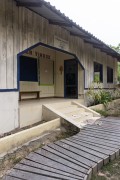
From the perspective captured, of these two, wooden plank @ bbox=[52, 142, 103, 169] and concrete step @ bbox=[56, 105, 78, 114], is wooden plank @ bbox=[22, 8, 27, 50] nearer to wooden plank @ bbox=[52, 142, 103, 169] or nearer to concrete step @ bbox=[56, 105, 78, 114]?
concrete step @ bbox=[56, 105, 78, 114]

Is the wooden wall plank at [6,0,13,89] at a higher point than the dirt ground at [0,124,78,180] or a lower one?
higher

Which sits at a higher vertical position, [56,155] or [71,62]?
[71,62]

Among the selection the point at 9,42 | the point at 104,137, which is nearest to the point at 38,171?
the point at 104,137

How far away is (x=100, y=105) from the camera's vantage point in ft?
32.9

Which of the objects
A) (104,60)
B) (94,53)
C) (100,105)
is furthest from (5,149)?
(104,60)

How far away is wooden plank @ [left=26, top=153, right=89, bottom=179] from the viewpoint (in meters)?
3.30

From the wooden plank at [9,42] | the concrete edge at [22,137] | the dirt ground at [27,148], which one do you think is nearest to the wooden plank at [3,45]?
the wooden plank at [9,42]

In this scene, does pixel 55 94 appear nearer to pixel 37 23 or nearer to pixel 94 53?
pixel 94 53

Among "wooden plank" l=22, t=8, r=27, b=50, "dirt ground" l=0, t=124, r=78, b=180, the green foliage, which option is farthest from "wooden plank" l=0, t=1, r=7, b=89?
the green foliage

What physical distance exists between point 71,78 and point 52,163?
24.6 feet

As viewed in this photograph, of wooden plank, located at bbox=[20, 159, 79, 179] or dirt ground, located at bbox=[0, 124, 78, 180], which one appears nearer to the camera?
wooden plank, located at bbox=[20, 159, 79, 179]

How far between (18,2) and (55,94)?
21.2 feet

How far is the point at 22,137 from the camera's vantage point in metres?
4.93

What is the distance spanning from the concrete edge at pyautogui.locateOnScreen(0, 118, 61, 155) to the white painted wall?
645 mm
